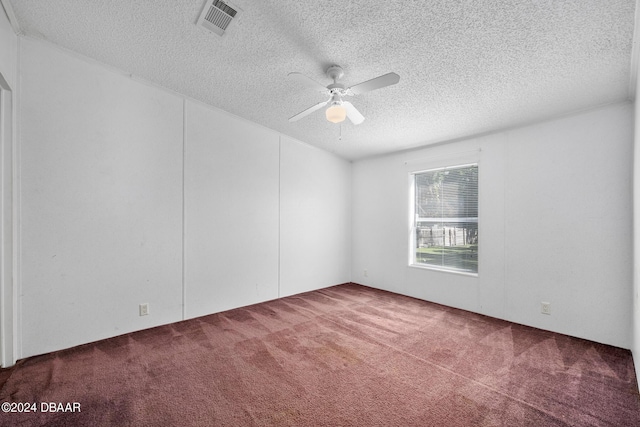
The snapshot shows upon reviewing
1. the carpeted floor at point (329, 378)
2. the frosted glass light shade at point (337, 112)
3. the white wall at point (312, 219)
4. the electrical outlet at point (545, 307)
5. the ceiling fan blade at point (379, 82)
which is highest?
the ceiling fan blade at point (379, 82)

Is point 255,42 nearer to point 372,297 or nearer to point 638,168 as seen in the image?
point 638,168

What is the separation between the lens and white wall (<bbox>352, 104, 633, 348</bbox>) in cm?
264

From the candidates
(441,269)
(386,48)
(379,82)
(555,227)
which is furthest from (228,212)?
(555,227)

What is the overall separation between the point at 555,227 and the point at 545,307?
0.92 m

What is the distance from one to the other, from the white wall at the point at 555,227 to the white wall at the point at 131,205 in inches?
106

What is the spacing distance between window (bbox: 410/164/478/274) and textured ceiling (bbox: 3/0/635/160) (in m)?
1.09

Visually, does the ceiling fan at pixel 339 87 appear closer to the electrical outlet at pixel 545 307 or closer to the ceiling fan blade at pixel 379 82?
the ceiling fan blade at pixel 379 82

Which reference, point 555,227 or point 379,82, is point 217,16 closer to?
point 379,82

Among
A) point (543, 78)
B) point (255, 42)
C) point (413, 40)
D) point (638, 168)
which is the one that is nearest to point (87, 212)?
point (255, 42)

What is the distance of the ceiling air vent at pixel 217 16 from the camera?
5.80ft

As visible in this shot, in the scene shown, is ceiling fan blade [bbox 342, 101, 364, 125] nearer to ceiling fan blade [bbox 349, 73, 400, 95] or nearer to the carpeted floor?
ceiling fan blade [bbox 349, 73, 400, 95]

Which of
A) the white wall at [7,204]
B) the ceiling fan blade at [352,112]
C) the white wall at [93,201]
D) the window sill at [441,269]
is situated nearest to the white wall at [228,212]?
the white wall at [93,201]

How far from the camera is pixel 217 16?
6.12 ft

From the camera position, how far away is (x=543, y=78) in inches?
90.7
